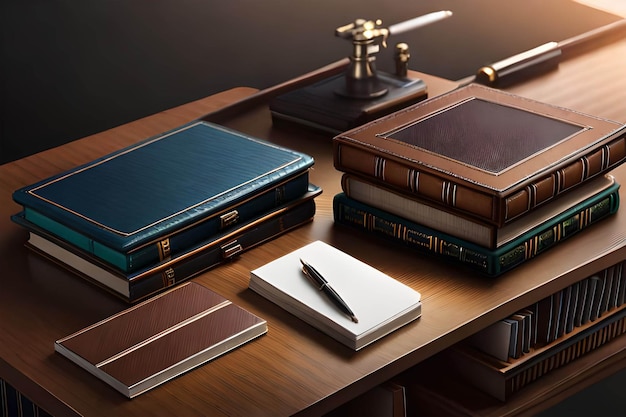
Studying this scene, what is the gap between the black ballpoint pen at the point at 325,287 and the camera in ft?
4.00

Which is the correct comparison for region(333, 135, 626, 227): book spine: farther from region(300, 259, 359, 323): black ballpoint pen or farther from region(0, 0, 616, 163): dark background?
region(0, 0, 616, 163): dark background

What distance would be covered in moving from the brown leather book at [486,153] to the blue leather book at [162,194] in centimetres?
12

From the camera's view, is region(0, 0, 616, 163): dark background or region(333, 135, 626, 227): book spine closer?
region(333, 135, 626, 227): book spine

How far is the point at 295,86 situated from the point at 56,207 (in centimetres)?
72

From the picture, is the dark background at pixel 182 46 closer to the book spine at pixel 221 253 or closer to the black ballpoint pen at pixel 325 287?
the book spine at pixel 221 253

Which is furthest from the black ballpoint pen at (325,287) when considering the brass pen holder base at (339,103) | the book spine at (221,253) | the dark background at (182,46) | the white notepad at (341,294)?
the dark background at (182,46)

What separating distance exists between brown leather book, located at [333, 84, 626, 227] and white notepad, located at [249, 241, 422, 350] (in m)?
0.13

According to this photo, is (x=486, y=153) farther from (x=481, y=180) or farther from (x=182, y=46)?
(x=182, y=46)

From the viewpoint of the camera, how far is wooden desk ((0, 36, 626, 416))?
3.64 feet

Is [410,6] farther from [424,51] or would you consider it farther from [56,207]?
[56,207]

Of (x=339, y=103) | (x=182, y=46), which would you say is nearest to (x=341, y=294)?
(x=339, y=103)

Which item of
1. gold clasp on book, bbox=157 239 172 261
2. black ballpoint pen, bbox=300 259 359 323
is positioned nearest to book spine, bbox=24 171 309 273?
gold clasp on book, bbox=157 239 172 261

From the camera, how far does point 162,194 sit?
1.39m

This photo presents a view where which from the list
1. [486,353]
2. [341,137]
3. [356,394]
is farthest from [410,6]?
[356,394]
